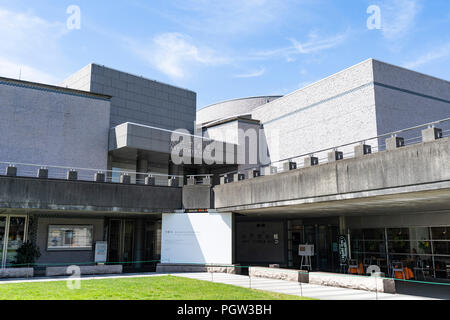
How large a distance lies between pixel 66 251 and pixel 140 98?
16081 millimetres

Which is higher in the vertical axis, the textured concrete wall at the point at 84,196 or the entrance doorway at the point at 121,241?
the textured concrete wall at the point at 84,196

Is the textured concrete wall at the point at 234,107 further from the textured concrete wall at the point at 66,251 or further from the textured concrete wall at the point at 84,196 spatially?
the textured concrete wall at the point at 66,251

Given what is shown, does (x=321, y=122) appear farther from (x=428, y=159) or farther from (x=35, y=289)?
(x=35, y=289)

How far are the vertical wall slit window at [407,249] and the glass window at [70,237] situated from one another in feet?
60.1

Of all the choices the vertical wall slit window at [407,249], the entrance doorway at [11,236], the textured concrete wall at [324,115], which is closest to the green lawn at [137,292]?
the entrance doorway at [11,236]

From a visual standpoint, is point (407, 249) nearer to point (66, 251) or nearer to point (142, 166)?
point (142, 166)

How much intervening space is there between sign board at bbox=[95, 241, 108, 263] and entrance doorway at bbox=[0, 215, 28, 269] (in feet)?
14.4

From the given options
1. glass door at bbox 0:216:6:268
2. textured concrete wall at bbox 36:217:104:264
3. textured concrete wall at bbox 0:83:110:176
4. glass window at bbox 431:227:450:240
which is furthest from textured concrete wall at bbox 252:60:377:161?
glass door at bbox 0:216:6:268

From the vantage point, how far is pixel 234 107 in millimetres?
46875

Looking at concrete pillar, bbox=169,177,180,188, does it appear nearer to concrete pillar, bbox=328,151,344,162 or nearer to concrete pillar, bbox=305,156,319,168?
concrete pillar, bbox=305,156,319,168

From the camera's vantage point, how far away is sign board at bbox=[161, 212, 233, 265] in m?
24.4

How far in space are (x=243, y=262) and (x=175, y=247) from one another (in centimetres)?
1115

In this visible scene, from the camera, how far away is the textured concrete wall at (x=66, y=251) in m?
25.4
